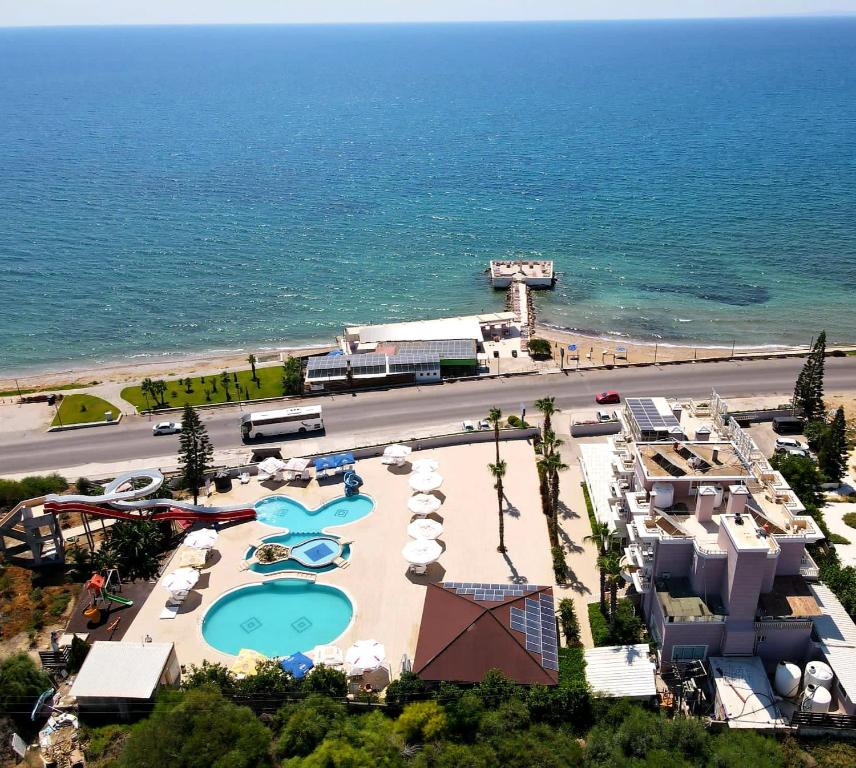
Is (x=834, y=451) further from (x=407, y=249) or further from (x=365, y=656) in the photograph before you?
(x=407, y=249)

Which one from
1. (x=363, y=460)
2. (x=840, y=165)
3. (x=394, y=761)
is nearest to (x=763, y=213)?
(x=840, y=165)

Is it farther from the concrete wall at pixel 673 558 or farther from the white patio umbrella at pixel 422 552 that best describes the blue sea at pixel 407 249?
the concrete wall at pixel 673 558

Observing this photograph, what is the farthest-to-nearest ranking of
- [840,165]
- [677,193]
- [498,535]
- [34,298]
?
[840,165] → [677,193] → [34,298] → [498,535]

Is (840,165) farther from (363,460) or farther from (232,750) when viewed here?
(232,750)

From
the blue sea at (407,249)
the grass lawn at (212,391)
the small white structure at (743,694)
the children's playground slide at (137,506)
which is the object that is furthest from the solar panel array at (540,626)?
the blue sea at (407,249)

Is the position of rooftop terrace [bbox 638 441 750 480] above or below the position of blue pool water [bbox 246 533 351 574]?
above

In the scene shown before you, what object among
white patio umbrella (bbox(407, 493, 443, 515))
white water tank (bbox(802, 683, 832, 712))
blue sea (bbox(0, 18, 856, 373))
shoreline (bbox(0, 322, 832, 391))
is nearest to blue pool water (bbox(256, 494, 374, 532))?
white patio umbrella (bbox(407, 493, 443, 515))

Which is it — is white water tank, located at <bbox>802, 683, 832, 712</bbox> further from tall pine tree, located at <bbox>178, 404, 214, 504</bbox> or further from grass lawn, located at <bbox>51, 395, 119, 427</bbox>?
grass lawn, located at <bbox>51, 395, 119, 427</bbox>

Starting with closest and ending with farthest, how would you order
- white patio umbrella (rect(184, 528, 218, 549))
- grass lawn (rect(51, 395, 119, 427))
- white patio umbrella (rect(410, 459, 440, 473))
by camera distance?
1. white patio umbrella (rect(184, 528, 218, 549))
2. white patio umbrella (rect(410, 459, 440, 473))
3. grass lawn (rect(51, 395, 119, 427))
